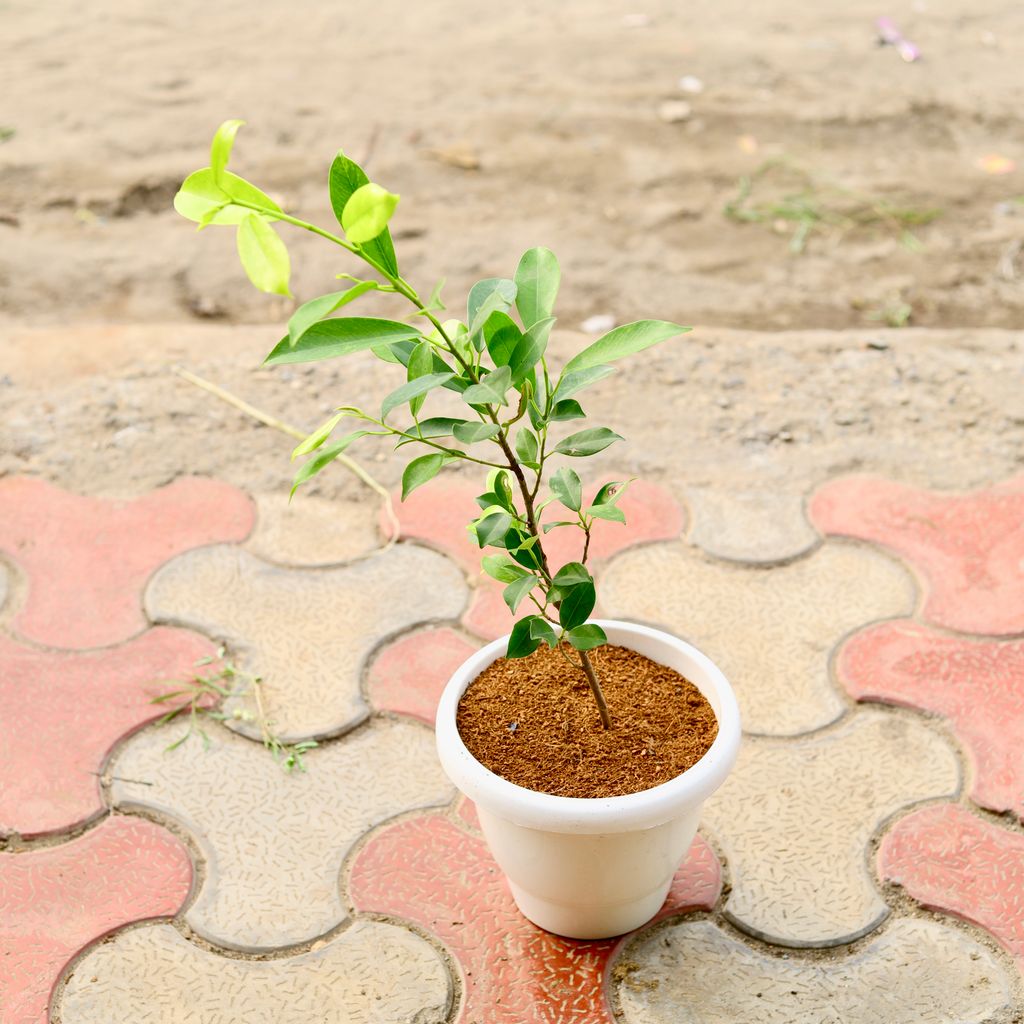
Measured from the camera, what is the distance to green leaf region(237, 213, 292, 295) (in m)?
0.99

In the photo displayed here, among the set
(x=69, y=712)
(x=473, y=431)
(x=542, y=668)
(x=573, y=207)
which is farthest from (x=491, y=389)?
(x=573, y=207)

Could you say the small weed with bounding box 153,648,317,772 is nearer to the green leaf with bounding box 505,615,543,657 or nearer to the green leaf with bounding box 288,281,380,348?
the green leaf with bounding box 505,615,543,657

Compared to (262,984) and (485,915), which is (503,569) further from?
(262,984)

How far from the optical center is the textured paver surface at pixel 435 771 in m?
1.45

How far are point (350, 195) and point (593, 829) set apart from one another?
0.70 metres

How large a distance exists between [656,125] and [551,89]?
0.44 m

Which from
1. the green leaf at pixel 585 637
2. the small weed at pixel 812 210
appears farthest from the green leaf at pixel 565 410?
the small weed at pixel 812 210

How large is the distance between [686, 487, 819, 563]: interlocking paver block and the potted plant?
2.03ft

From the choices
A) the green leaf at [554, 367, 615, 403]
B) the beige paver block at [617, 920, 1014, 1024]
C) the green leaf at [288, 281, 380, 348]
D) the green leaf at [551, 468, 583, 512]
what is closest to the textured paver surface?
the beige paver block at [617, 920, 1014, 1024]

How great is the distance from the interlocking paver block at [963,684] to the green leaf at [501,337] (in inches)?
35.9

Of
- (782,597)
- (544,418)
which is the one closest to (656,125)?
(782,597)

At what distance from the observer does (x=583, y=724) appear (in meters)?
1.46

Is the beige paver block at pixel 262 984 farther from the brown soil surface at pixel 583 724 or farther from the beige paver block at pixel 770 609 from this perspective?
the beige paver block at pixel 770 609

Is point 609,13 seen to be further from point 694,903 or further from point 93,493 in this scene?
point 694,903
